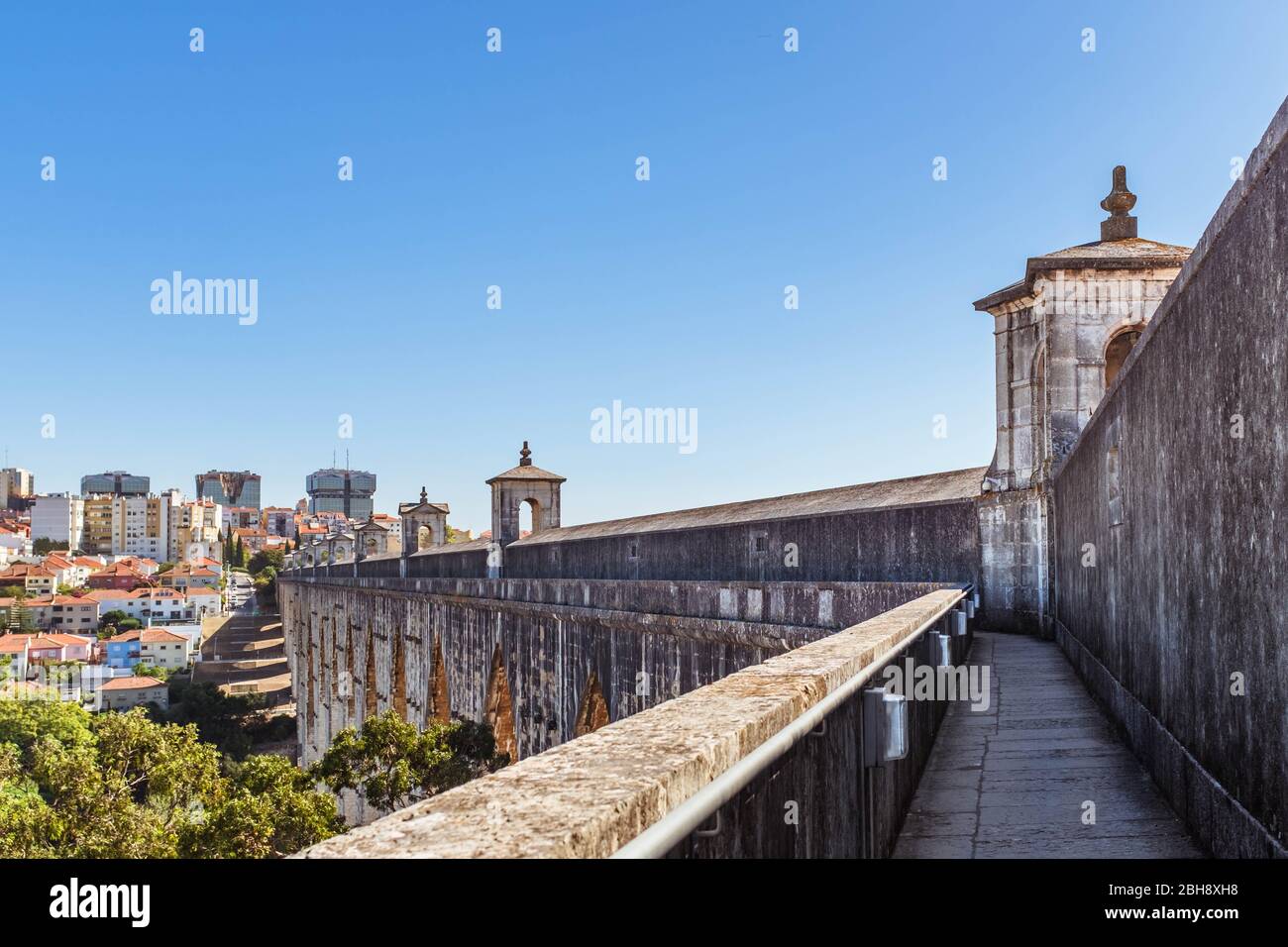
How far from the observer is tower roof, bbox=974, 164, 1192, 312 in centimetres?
1139

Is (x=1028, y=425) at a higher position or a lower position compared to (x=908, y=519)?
higher

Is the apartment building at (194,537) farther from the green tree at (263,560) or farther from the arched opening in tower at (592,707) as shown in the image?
the arched opening in tower at (592,707)

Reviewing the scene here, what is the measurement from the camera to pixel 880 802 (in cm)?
342

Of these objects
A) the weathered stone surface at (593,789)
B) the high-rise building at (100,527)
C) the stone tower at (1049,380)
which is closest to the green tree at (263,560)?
the high-rise building at (100,527)

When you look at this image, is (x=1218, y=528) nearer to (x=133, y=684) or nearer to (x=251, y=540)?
(x=133, y=684)

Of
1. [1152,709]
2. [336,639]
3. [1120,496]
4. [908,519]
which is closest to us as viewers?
[1152,709]

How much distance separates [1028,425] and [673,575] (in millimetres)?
6552

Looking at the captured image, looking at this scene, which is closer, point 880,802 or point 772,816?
point 772,816

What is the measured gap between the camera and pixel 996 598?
469 inches

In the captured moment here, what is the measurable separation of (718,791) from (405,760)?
1640cm

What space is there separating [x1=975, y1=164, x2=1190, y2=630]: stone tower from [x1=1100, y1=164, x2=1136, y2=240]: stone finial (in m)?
0.66

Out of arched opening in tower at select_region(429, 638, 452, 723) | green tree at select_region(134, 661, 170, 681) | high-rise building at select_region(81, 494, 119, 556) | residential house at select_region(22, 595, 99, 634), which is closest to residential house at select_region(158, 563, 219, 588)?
residential house at select_region(22, 595, 99, 634)
